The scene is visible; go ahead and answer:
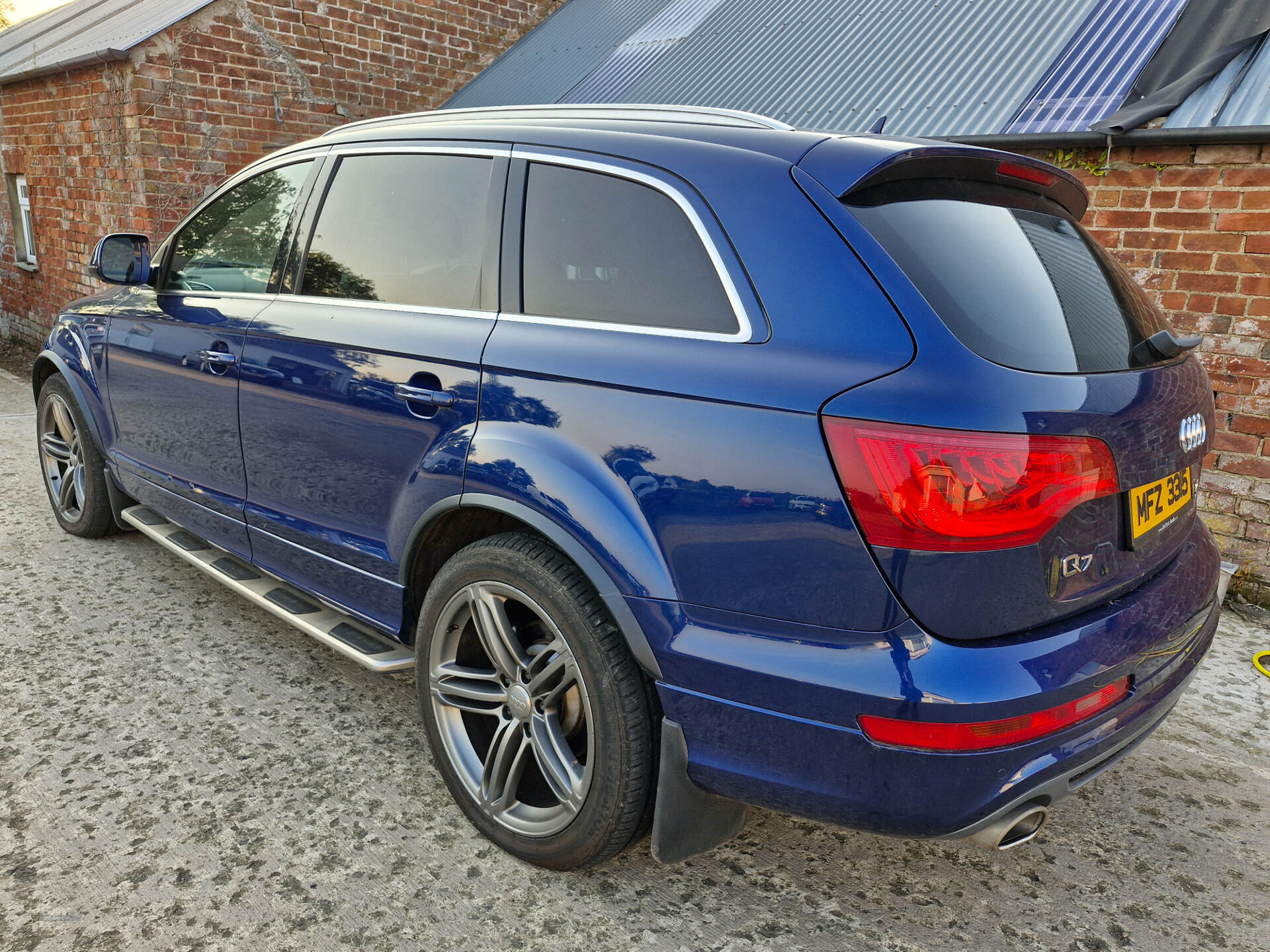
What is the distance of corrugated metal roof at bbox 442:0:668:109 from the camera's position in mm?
8492

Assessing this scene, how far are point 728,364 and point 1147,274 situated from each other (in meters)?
3.60

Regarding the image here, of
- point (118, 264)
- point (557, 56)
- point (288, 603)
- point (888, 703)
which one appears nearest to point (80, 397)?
point (118, 264)

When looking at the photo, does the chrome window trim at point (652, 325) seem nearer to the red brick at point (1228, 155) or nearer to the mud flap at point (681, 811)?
the mud flap at point (681, 811)

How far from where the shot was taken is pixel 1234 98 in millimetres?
4188

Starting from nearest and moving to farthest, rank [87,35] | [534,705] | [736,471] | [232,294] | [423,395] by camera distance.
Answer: [736,471] < [534,705] < [423,395] < [232,294] < [87,35]

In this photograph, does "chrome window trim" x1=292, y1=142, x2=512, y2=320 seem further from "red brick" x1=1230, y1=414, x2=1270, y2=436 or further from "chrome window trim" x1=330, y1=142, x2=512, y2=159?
"red brick" x1=1230, y1=414, x2=1270, y2=436

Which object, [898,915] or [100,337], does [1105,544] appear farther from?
[100,337]

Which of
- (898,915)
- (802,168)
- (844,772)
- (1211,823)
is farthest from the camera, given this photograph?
(1211,823)

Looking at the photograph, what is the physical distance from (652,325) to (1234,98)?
12.5ft

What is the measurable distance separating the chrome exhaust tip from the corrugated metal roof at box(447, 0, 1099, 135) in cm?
434

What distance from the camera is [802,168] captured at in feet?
6.28

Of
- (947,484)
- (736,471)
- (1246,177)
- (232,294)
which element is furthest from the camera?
(1246,177)

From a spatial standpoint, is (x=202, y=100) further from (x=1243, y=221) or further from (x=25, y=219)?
(x=1243, y=221)

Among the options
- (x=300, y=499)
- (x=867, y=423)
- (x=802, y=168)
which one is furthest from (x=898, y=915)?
(x=300, y=499)
